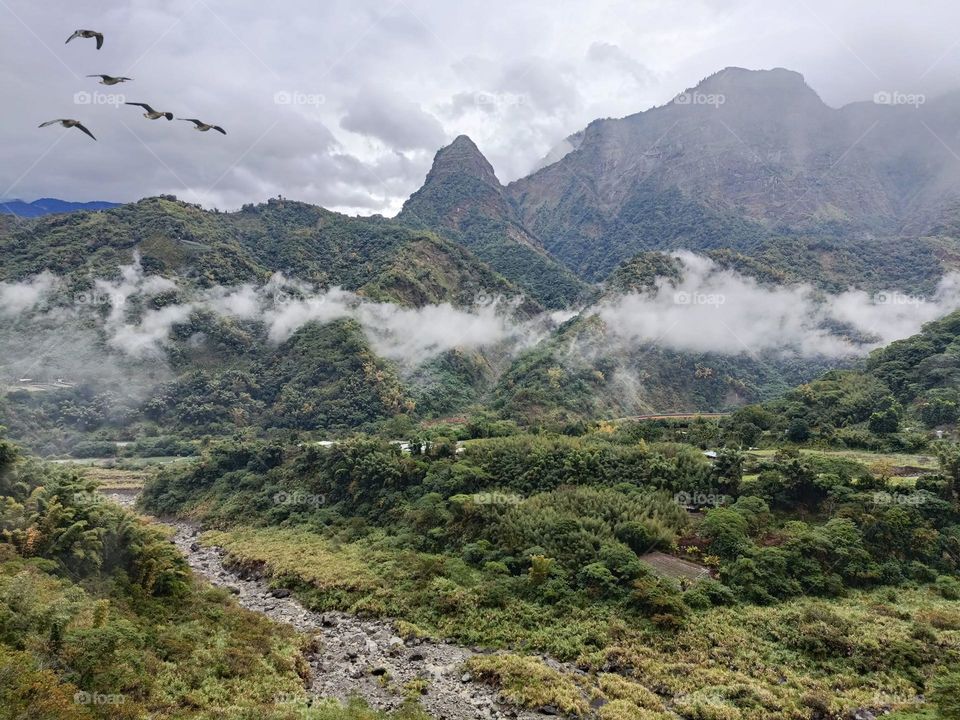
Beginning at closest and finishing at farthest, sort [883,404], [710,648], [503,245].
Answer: [710,648], [883,404], [503,245]

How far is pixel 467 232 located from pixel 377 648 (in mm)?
173301

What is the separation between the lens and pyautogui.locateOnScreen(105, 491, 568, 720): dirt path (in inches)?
847

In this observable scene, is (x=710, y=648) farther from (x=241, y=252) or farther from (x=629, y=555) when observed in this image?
(x=241, y=252)

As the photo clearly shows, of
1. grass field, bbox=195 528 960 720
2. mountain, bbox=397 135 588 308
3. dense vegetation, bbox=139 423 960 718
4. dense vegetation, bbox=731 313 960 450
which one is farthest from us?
mountain, bbox=397 135 588 308

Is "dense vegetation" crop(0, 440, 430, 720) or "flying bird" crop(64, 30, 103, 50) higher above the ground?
"flying bird" crop(64, 30, 103, 50)

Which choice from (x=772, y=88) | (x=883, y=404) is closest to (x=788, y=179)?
(x=772, y=88)

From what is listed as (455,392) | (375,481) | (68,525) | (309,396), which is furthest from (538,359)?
(68,525)

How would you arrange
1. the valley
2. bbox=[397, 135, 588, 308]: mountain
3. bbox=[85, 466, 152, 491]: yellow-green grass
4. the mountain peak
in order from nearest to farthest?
the valley
bbox=[85, 466, 152, 491]: yellow-green grass
bbox=[397, 135, 588, 308]: mountain
the mountain peak

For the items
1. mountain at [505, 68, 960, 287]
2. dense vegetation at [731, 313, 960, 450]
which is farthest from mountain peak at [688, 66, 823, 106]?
dense vegetation at [731, 313, 960, 450]

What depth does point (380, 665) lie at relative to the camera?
2458cm

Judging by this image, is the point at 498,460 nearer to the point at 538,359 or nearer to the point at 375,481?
the point at 375,481

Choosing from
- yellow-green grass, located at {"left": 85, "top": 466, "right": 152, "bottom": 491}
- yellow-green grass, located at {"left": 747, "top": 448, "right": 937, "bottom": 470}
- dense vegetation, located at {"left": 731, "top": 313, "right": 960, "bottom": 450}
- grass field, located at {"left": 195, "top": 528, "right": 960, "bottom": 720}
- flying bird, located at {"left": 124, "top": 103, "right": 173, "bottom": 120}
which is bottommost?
yellow-green grass, located at {"left": 85, "top": 466, "right": 152, "bottom": 491}

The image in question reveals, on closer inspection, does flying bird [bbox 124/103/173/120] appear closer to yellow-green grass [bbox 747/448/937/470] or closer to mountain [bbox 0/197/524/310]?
yellow-green grass [bbox 747/448/937/470]

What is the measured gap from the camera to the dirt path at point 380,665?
21.5 meters
